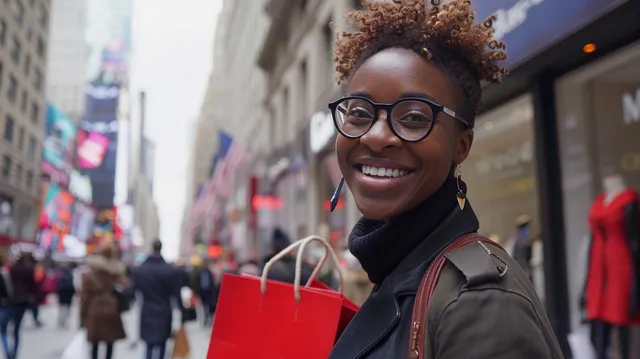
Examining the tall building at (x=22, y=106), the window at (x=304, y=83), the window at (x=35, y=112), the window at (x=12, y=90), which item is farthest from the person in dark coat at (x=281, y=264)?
the window at (x=35, y=112)

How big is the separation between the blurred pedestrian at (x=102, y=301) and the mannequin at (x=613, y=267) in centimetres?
594

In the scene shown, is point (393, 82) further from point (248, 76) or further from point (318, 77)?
point (248, 76)

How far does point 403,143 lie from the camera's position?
4.87 feet

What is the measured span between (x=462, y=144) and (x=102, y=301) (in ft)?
24.2

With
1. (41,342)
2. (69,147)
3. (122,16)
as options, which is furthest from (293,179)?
(122,16)

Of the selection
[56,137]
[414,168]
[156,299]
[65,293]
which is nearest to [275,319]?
[414,168]

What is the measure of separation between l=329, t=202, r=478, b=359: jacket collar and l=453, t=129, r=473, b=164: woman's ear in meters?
0.17

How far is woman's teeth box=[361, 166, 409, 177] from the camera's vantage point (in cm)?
151

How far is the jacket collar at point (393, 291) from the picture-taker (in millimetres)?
1354

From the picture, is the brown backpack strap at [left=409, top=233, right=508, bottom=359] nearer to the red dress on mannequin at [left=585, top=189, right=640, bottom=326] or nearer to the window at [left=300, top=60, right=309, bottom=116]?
the red dress on mannequin at [left=585, top=189, right=640, bottom=326]

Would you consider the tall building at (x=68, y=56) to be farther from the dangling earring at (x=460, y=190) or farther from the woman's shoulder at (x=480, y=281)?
the woman's shoulder at (x=480, y=281)

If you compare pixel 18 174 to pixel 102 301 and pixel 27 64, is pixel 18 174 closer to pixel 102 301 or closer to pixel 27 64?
pixel 27 64

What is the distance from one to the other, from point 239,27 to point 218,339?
165ft

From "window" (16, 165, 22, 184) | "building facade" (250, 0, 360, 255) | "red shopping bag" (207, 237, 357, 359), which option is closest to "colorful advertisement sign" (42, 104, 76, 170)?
"window" (16, 165, 22, 184)
